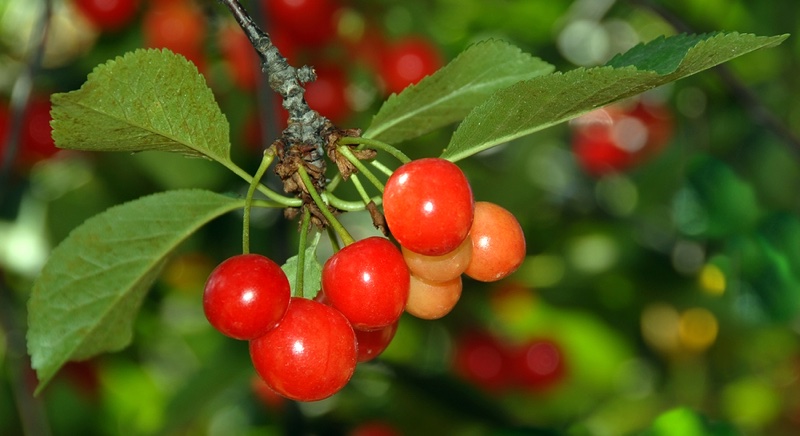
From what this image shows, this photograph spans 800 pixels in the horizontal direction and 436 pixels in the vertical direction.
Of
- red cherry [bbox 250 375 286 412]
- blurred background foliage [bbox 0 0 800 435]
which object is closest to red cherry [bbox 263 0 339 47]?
blurred background foliage [bbox 0 0 800 435]

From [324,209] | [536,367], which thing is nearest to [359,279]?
[324,209]


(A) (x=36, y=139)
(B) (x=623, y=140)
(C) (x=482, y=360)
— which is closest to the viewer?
(A) (x=36, y=139)

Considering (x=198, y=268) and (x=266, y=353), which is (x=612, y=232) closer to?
(x=198, y=268)

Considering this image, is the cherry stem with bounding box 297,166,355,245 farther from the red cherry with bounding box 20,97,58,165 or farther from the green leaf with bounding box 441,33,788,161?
the red cherry with bounding box 20,97,58,165

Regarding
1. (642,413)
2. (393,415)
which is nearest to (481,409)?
(393,415)

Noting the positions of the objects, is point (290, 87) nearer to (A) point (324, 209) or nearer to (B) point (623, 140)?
(A) point (324, 209)

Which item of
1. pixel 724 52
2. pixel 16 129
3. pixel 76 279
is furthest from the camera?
pixel 16 129

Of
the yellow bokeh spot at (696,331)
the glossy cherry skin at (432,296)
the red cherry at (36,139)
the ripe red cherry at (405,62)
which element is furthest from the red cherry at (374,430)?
the glossy cherry skin at (432,296)
